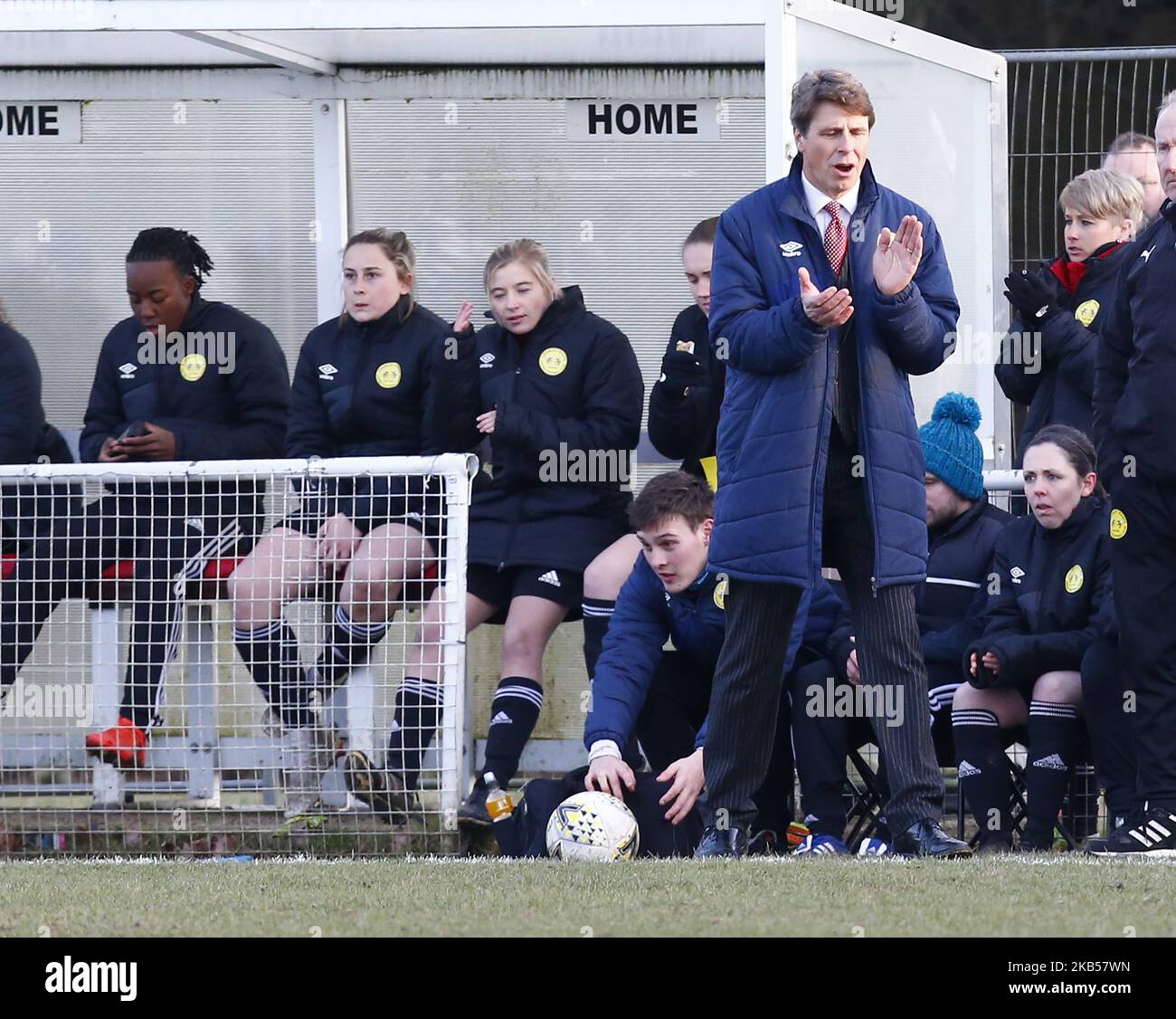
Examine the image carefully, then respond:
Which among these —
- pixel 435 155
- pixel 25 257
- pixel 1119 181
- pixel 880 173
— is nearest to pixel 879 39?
Answer: pixel 880 173

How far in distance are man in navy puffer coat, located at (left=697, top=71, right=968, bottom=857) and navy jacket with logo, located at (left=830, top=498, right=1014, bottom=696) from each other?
3.32 ft

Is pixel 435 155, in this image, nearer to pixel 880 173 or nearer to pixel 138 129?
pixel 138 129

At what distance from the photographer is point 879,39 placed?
6477mm

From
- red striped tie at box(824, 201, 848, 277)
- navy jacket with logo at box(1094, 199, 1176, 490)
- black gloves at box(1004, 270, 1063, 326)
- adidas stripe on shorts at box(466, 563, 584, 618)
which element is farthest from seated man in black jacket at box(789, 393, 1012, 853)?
adidas stripe on shorts at box(466, 563, 584, 618)

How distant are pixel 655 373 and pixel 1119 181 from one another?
7.10 ft

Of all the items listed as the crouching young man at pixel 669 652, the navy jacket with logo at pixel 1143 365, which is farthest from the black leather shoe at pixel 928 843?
the navy jacket with logo at pixel 1143 365

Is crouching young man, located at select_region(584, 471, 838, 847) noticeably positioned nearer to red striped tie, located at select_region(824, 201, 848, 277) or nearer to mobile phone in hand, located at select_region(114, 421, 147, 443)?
red striped tie, located at select_region(824, 201, 848, 277)

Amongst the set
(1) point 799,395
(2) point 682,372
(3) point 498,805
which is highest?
(2) point 682,372

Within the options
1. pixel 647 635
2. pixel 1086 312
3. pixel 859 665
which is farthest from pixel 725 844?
pixel 1086 312

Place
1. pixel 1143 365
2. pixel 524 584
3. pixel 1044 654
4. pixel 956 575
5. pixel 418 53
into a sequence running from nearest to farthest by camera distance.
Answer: pixel 1143 365 → pixel 1044 654 → pixel 956 575 → pixel 524 584 → pixel 418 53

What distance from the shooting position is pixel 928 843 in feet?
15.7

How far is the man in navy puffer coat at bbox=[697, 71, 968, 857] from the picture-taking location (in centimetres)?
477

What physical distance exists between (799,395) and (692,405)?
160 cm

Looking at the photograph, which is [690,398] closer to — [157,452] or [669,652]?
[669,652]
